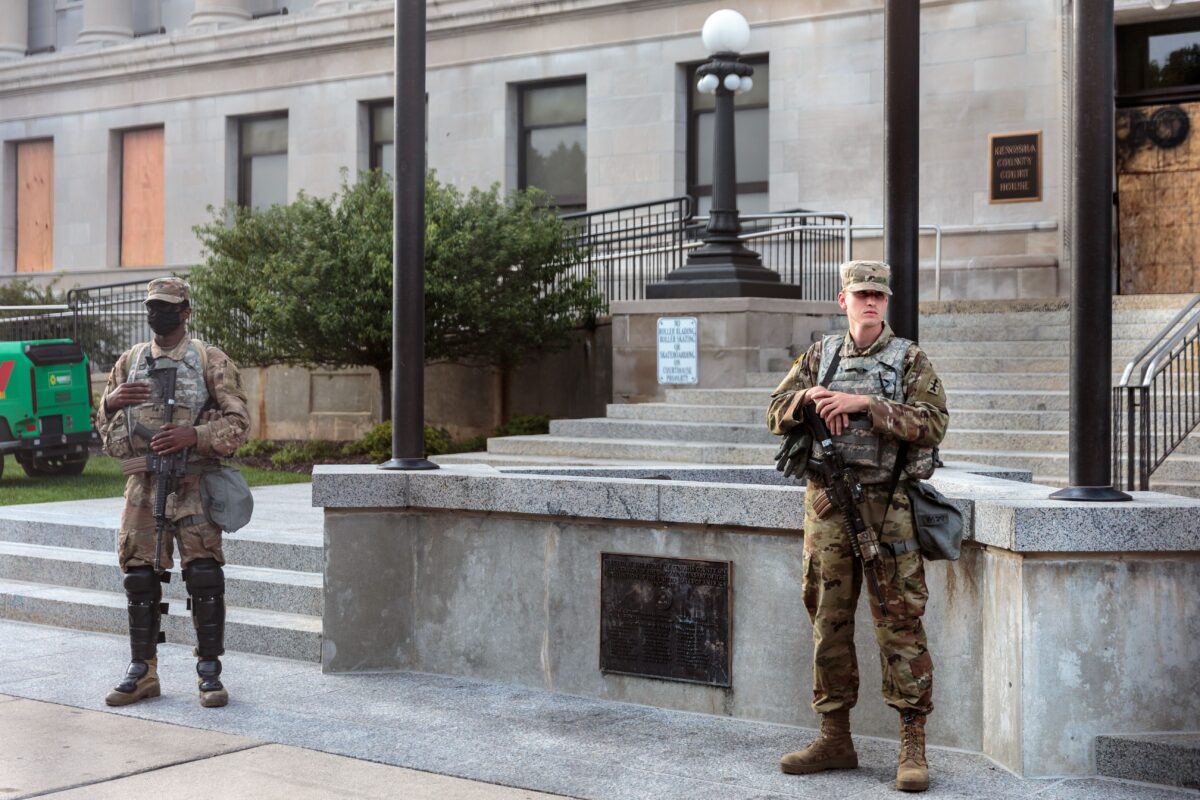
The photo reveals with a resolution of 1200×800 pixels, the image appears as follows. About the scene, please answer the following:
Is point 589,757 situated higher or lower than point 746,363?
lower

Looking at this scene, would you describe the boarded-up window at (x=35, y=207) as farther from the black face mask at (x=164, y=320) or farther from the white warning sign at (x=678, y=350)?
the black face mask at (x=164, y=320)

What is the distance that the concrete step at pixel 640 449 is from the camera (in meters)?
12.8

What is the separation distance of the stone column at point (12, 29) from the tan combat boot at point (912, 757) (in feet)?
102

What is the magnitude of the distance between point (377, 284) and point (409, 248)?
8.27m

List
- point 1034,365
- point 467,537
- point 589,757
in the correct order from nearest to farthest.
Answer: point 589,757
point 467,537
point 1034,365

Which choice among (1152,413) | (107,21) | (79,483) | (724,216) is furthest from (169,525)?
(107,21)

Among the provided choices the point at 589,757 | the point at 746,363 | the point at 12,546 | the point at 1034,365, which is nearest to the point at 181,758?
the point at 589,757

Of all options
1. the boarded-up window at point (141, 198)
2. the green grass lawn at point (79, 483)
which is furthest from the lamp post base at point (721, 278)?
the boarded-up window at point (141, 198)

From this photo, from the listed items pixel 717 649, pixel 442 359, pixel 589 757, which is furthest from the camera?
pixel 442 359

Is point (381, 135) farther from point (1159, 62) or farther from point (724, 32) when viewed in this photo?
point (1159, 62)

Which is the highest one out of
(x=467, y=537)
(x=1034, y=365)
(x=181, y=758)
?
(x=1034, y=365)

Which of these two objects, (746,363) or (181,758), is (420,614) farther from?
(746,363)

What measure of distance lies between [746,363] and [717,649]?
8151 millimetres

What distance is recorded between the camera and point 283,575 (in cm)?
969
